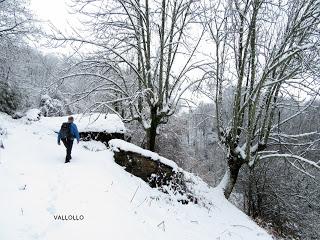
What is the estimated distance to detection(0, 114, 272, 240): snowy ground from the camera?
511 centimetres

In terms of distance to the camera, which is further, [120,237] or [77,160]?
[77,160]

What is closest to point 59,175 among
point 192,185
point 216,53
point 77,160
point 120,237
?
point 77,160

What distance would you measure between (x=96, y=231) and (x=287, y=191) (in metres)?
15.7

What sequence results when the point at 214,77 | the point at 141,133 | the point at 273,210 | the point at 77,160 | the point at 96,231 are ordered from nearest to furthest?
the point at 96,231 → the point at 77,160 → the point at 214,77 → the point at 273,210 → the point at 141,133

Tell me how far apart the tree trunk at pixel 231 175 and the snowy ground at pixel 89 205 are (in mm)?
1488

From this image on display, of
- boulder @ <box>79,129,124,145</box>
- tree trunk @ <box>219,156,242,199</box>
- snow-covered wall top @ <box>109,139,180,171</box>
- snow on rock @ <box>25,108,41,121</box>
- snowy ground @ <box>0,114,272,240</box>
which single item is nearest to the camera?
snowy ground @ <box>0,114,272,240</box>

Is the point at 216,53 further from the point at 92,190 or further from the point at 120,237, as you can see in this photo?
the point at 120,237

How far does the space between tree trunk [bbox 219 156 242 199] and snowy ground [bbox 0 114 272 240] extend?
1.49 meters

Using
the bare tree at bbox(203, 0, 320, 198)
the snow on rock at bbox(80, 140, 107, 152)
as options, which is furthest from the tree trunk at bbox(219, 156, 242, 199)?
the snow on rock at bbox(80, 140, 107, 152)

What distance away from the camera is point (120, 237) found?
17.1 feet

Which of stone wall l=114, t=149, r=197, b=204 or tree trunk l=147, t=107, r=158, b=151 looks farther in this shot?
tree trunk l=147, t=107, r=158, b=151

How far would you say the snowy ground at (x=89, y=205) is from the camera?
16.8 ft

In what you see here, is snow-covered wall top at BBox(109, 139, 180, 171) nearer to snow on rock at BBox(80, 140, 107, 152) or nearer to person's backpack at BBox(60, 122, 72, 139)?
person's backpack at BBox(60, 122, 72, 139)

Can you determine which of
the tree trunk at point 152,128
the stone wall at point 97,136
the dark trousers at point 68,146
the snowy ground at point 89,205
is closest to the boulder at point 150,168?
the snowy ground at point 89,205
